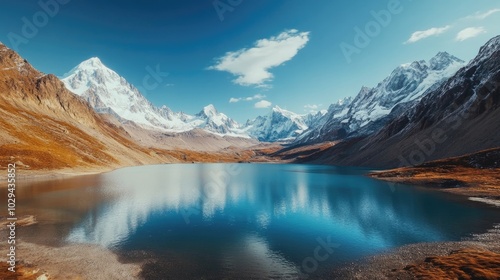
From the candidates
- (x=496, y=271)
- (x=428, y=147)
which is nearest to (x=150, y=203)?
(x=496, y=271)

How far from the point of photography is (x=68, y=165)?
13288cm

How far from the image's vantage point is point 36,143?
135m

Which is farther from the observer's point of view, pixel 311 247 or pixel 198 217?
pixel 198 217

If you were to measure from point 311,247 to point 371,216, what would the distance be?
24.6 m

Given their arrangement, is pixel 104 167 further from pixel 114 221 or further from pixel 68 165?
pixel 114 221

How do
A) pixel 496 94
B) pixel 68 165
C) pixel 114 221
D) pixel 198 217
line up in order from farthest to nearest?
1. pixel 496 94
2. pixel 68 165
3. pixel 198 217
4. pixel 114 221

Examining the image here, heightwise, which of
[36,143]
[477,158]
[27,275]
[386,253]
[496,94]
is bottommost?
[386,253]

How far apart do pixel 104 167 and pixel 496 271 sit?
176511mm

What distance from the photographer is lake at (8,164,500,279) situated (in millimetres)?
34750

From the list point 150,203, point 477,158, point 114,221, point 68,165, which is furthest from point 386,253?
point 68,165

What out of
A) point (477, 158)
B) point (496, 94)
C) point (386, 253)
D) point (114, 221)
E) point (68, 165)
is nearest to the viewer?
point (386, 253)

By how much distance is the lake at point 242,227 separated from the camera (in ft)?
114

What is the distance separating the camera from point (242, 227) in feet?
165

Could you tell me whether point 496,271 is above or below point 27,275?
below
